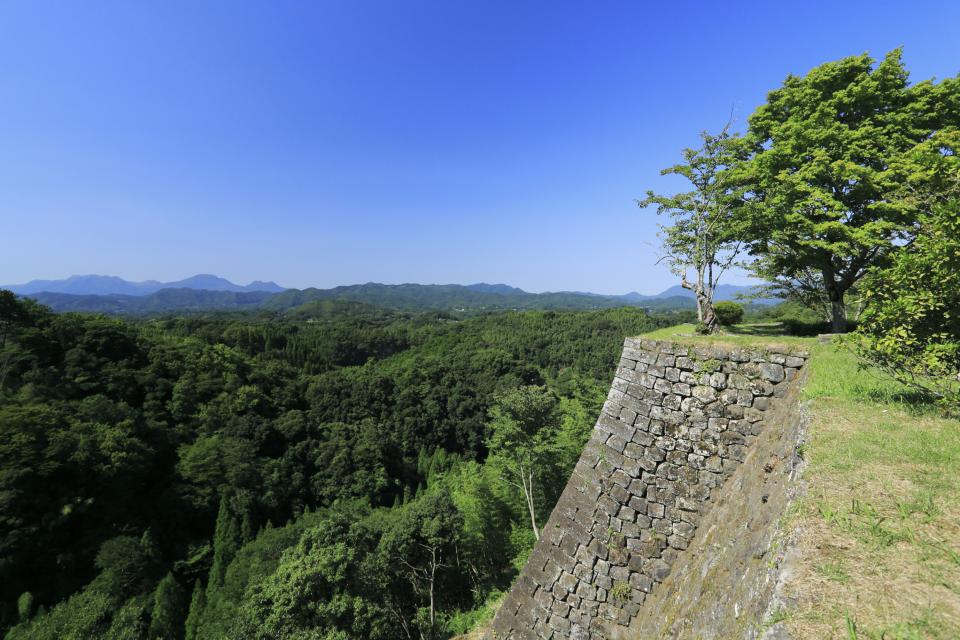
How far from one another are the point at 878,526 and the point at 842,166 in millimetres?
8590

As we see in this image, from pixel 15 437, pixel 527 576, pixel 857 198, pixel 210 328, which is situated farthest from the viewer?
pixel 210 328

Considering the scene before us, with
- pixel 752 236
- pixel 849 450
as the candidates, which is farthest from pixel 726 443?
pixel 752 236

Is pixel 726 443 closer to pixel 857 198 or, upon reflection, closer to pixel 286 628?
pixel 857 198

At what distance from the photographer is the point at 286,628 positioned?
9992mm

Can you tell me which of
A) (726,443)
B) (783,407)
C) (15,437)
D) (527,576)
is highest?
(783,407)

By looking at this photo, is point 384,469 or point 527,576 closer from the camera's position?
point 527,576

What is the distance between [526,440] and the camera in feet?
56.9

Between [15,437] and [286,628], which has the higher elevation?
[15,437]

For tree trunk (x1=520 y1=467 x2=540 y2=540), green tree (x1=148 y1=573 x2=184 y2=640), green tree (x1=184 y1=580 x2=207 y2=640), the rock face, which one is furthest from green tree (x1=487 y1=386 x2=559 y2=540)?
green tree (x1=148 y1=573 x2=184 y2=640)

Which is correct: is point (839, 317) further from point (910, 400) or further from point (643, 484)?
point (643, 484)

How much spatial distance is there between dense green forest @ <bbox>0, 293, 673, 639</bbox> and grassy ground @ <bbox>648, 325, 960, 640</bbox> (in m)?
12.1

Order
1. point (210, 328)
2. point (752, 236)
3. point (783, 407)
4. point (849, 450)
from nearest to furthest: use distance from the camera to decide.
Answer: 1. point (849, 450)
2. point (783, 407)
3. point (752, 236)
4. point (210, 328)

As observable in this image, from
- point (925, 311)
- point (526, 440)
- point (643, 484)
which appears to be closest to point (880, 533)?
point (925, 311)

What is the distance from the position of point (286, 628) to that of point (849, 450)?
13429mm
